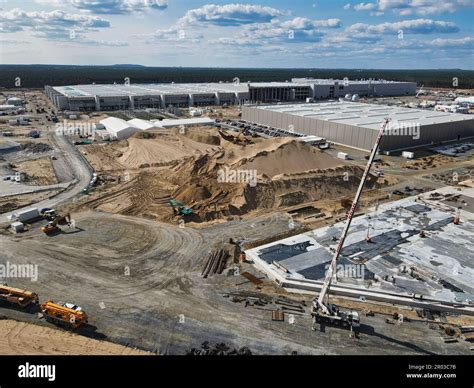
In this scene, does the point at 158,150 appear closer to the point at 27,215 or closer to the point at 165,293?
the point at 27,215

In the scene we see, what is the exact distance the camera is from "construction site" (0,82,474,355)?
2328 cm

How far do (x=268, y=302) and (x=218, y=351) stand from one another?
604cm

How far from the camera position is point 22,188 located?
47875 mm

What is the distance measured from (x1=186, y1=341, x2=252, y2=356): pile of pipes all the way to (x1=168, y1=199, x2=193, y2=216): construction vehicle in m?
19.5

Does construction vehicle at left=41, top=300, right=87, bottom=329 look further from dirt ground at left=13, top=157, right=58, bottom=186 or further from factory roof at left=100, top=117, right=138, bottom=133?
factory roof at left=100, top=117, right=138, bottom=133

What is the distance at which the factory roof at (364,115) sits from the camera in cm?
7706

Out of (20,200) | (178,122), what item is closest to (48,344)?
(20,200)

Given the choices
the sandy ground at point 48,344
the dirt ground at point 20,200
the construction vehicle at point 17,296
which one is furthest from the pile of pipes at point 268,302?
the dirt ground at point 20,200

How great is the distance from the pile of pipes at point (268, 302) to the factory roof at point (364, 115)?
5229cm

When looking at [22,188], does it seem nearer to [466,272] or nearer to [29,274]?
[29,274]

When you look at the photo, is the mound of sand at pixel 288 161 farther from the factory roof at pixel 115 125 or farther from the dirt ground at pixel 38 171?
the factory roof at pixel 115 125

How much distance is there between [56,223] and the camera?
121ft
